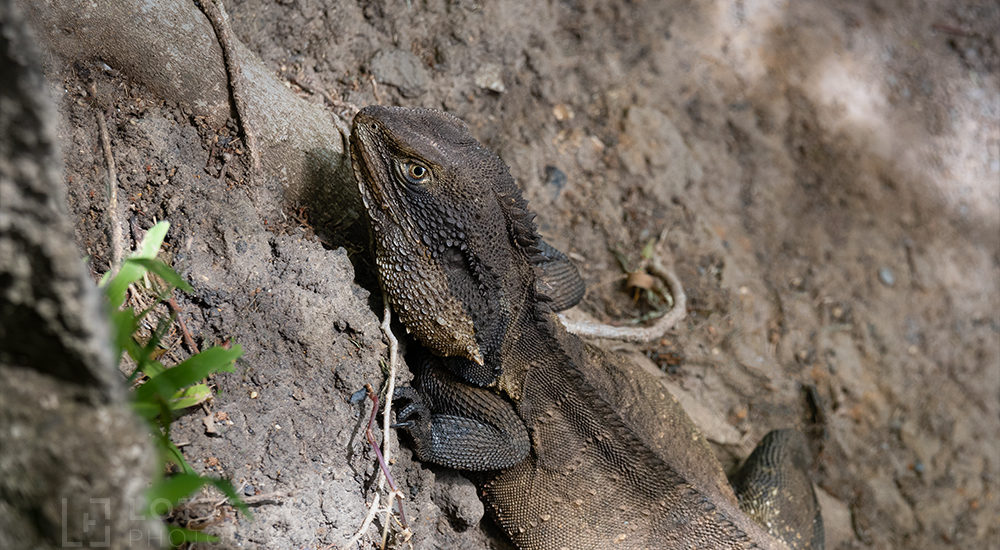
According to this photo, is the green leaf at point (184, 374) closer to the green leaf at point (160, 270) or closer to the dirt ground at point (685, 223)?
the green leaf at point (160, 270)

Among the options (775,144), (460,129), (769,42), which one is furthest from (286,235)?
(769,42)

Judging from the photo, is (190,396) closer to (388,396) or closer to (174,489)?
(174,489)

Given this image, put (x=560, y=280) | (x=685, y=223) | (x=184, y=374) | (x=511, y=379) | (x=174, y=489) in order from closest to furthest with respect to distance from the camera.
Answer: (x=174, y=489)
(x=184, y=374)
(x=511, y=379)
(x=560, y=280)
(x=685, y=223)

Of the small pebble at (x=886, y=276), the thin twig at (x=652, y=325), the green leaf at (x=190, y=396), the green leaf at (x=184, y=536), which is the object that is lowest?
the small pebble at (x=886, y=276)

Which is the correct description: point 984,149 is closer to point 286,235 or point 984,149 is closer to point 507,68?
point 507,68

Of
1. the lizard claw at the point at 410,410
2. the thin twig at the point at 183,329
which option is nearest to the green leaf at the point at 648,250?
the lizard claw at the point at 410,410

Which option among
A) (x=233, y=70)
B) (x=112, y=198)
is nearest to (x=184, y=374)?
(x=112, y=198)

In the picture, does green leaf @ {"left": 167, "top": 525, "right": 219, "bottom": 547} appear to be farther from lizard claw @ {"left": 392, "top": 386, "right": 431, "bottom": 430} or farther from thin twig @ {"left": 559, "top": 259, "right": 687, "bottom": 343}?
thin twig @ {"left": 559, "top": 259, "right": 687, "bottom": 343}
